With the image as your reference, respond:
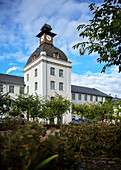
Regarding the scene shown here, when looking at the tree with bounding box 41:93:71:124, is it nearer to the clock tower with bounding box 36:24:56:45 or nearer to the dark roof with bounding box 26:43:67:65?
the dark roof with bounding box 26:43:67:65

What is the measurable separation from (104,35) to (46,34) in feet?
105

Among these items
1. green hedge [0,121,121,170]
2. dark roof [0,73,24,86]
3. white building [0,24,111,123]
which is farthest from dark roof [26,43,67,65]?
green hedge [0,121,121,170]

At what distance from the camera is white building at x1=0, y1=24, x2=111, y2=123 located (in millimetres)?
31156

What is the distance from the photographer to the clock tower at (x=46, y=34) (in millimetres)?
35228

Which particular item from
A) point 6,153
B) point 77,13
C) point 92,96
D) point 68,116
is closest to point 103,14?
point 77,13

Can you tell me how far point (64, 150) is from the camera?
3391 mm

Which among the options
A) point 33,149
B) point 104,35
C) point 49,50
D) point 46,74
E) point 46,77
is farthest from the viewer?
point 49,50

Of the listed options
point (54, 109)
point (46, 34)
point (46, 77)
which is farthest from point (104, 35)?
point (46, 34)

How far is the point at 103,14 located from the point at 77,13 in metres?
1.86

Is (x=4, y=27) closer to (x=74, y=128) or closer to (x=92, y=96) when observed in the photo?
(x=74, y=128)

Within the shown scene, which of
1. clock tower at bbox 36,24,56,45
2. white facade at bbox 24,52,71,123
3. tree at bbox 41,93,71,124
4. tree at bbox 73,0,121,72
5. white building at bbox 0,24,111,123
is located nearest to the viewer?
tree at bbox 73,0,121,72

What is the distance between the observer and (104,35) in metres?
5.61

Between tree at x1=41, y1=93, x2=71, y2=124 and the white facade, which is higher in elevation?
the white facade

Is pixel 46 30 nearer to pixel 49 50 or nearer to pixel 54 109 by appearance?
pixel 49 50
